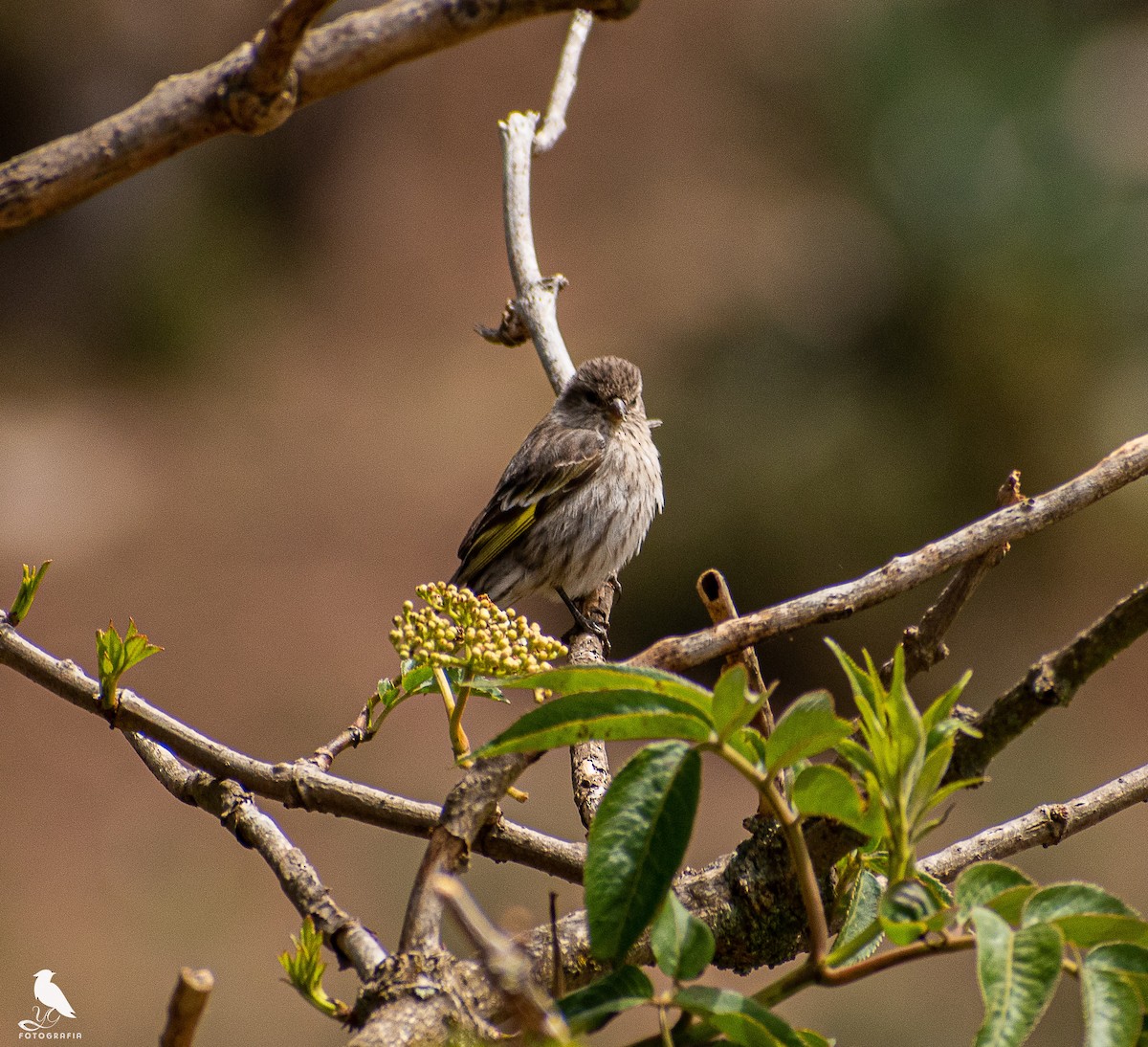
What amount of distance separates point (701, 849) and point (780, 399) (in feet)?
13.6

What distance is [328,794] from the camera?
173 cm

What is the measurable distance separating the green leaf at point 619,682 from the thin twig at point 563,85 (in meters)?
3.68

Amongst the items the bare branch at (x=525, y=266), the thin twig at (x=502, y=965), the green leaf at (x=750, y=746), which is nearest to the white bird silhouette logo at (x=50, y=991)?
the green leaf at (x=750, y=746)

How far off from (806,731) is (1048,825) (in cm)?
112

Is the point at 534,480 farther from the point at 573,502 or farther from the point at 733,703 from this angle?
the point at 733,703

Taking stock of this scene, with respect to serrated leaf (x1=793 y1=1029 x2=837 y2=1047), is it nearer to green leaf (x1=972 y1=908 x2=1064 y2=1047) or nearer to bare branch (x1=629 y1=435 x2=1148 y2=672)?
green leaf (x1=972 y1=908 x2=1064 y2=1047)

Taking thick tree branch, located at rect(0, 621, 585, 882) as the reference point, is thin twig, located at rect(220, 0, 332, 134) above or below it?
above

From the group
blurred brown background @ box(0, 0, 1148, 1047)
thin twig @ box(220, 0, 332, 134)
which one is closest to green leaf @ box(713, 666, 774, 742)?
thin twig @ box(220, 0, 332, 134)

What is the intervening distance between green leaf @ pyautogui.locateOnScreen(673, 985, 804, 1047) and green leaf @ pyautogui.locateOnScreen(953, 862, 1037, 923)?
202 mm

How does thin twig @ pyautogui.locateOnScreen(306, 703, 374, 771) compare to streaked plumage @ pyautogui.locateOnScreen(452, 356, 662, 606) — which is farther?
streaked plumage @ pyautogui.locateOnScreen(452, 356, 662, 606)

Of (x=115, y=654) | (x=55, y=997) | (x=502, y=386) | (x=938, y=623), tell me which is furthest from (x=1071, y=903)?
(x=502, y=386)

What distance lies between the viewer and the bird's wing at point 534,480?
5730 millimetres

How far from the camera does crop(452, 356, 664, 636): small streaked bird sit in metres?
5.51

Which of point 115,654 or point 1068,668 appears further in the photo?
point 115,654
